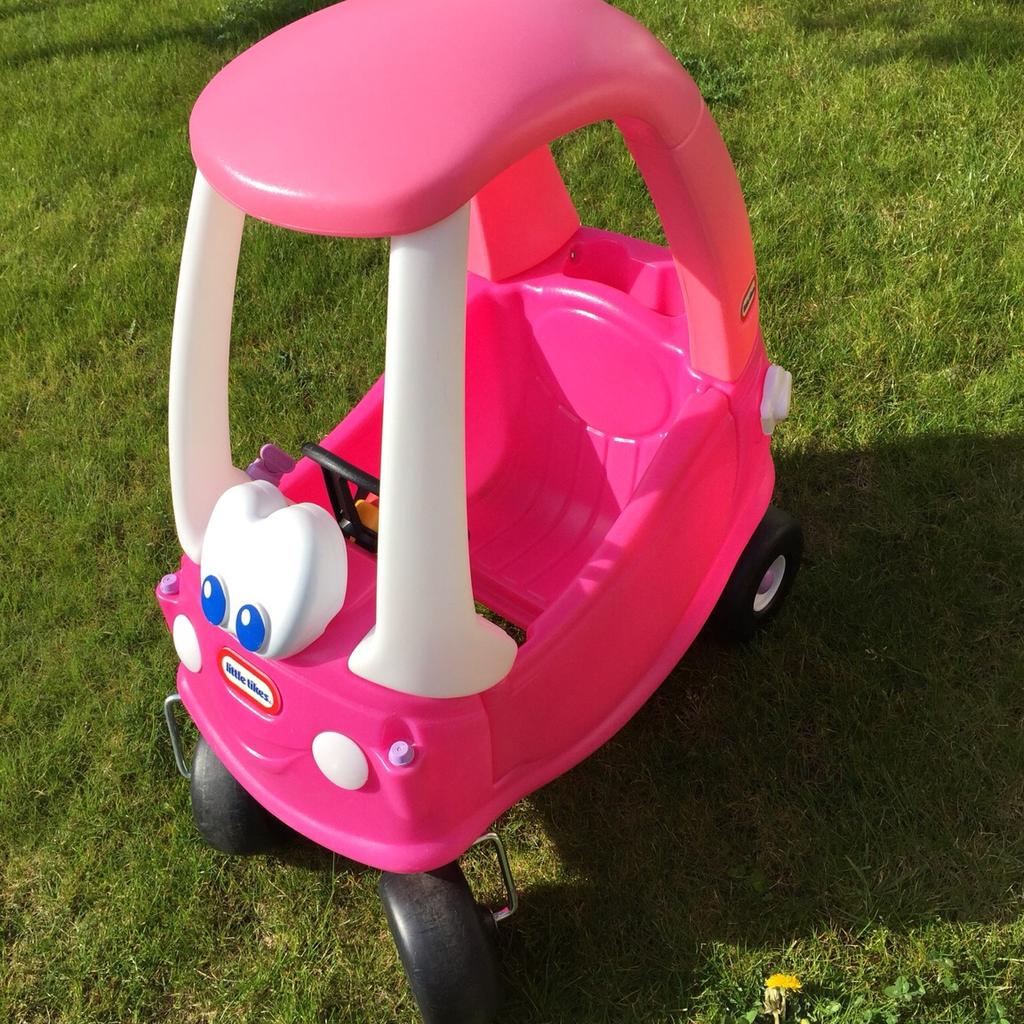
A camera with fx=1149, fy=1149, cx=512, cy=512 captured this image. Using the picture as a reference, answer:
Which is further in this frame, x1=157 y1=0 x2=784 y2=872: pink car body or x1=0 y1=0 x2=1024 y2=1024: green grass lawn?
x1=0 y1=0 x2=1024 y2=1024: green grass lawn

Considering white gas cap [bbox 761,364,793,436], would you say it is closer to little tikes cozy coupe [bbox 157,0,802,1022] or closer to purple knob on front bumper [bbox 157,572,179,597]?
little tikes cozy coupe [bbox 157,0,802,1022]

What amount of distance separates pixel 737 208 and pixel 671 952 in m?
1.09

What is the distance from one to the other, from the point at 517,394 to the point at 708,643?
1.86ft

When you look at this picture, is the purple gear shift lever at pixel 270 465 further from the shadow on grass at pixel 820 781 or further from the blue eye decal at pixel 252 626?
the shadow on grass at pixel 820 781

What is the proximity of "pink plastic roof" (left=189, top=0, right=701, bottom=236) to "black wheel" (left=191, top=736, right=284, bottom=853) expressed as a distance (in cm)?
94

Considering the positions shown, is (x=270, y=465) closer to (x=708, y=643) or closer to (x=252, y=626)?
(x=252, y=626)

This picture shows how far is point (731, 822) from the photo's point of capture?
6.06 feet

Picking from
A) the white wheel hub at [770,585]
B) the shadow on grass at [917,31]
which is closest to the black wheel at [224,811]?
the white wheel hub at [770,585]

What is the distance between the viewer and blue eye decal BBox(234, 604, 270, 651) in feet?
4.61

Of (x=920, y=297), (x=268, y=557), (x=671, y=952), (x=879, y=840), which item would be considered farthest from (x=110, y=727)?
(x=920, y=297)

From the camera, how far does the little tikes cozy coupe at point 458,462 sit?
115cm

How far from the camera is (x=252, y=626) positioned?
4.63 ft

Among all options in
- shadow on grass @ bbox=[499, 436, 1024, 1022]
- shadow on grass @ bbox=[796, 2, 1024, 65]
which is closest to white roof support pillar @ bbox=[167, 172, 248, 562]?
shadow on grass @ bbox=[499, 436, 1024, 1022]

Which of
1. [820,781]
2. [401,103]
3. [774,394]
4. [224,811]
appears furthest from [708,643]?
[401,103]
